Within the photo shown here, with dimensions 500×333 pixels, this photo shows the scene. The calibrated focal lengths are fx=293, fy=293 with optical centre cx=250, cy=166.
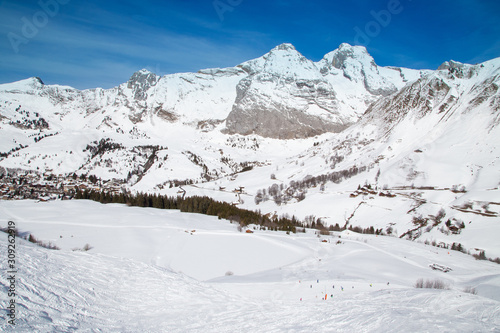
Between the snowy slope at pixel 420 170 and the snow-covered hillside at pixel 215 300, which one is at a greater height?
the snowy slope at pixel 420 170

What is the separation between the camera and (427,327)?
821cm

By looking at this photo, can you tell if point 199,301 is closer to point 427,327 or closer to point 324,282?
point 427,327

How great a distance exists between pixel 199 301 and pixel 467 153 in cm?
12184

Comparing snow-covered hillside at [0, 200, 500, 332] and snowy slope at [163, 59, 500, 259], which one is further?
snowy slope at [163, 59, 500, 259]

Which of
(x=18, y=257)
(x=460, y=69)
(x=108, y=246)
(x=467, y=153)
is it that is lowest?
(x=108, y=246)

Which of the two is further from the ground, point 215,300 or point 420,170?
point 420,170

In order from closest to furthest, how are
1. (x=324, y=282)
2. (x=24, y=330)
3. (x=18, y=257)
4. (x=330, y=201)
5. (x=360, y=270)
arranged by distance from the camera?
(x=24, y=330) < (x=18, y=257) < (x=324, y=282) < (x=360, y=270) < (x=330, y=201)

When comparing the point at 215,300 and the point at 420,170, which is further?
the point at 420,170

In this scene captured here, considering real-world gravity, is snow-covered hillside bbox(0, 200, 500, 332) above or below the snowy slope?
below

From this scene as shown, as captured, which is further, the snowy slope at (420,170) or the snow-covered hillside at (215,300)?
the snowy slope at (420,170)

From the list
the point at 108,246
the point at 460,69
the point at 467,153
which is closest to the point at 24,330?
the point at 108,246

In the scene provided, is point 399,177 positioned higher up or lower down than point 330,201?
higher up

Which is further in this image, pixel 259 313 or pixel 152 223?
pixel 152 223

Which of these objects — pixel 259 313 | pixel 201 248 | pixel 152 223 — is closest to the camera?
pixel 259 313
